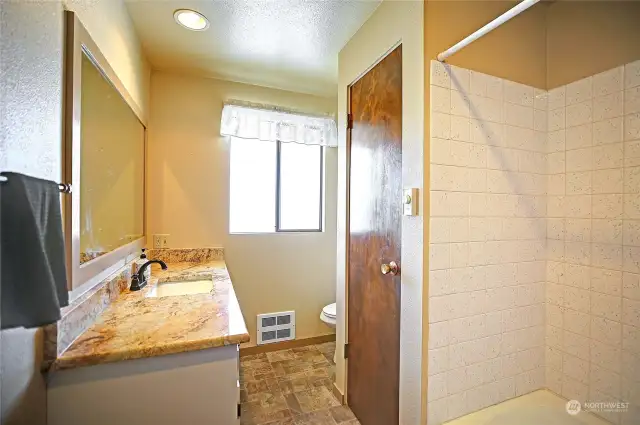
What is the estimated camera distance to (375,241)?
164 cm

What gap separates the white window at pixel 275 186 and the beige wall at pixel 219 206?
0.10 metres

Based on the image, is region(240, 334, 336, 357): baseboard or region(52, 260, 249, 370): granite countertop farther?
region(240, 334, 336, 357): baseboard

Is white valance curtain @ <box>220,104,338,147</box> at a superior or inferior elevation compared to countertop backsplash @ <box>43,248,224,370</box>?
superior

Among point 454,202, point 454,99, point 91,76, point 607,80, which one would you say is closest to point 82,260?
point 91,76

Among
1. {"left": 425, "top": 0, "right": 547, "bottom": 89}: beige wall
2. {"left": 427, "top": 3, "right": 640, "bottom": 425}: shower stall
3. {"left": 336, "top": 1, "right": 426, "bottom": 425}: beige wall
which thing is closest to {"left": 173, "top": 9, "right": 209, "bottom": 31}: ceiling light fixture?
{"left": 336, "top": 1, "right": 426, "bottom": 425}: beige wall

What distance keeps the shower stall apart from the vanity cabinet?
88 centimetres

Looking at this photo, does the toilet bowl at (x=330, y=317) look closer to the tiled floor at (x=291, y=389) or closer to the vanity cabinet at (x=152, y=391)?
the tiled floor at (x=291, y=389)

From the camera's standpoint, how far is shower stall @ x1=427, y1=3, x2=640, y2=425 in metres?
1.29

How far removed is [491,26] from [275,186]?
6.69 feet

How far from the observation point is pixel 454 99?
131cm

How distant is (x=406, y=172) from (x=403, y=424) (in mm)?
1216

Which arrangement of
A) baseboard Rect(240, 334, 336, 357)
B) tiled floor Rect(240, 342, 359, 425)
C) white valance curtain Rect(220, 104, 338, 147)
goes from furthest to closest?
baseboard Rect(240, 334, 336, 357), white valance curtain Rect(220, 104, 338, 147), tiled floor Rect(240, 342, 359, 425)

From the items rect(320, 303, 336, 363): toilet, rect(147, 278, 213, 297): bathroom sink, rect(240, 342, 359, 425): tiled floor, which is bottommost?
rect(240, 342, 359, 425): tiled floor

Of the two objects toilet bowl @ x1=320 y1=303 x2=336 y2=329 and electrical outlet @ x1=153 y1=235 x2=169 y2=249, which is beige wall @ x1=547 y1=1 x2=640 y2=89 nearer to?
toilet bowl @ x1=320 y1=303 x2=336 y2=329
